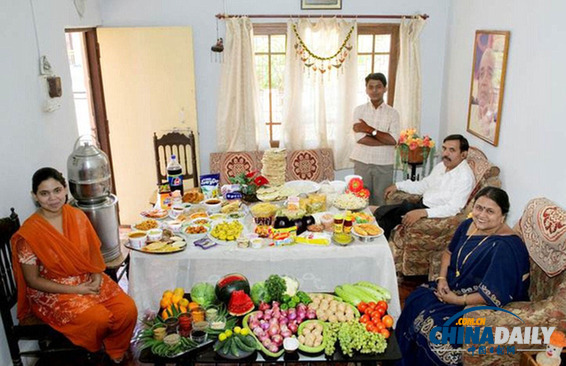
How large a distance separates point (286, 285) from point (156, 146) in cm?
282

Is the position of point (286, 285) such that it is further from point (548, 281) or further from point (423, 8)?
point (423, 8)

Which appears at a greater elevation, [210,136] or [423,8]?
[423,8]

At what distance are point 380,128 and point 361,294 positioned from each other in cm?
250

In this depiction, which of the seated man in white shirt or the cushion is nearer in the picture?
the cushion

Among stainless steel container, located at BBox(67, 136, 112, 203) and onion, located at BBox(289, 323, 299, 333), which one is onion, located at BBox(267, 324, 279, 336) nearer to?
onion, located at BBox(289, 323, 299, 333)

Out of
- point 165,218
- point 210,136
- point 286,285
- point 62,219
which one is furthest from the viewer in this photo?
point 210,136

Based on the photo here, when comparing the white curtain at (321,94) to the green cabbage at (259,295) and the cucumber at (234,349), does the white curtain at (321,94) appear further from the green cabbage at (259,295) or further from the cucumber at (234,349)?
the cucumber at (234,349)

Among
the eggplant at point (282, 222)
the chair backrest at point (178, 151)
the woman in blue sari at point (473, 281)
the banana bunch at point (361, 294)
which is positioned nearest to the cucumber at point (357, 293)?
the banana bunch at point (361, 294)

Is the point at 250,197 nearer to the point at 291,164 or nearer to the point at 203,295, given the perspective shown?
the point at 203,295

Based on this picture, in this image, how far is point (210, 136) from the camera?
5.74m

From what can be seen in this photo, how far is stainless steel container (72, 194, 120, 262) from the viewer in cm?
361

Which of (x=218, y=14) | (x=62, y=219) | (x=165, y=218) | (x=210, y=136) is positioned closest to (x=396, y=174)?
(x=210, y=136)

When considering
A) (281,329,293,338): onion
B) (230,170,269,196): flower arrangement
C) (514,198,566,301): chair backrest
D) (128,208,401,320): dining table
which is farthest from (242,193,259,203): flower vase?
(514,198,566,301): chair backrest

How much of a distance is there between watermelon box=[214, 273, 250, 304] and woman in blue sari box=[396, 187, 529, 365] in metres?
1.13
